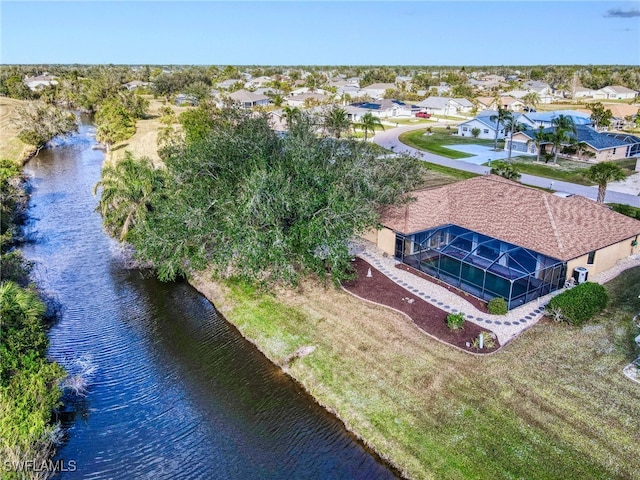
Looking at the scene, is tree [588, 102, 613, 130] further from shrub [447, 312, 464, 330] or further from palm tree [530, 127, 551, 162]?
shrub [447, 312, 464, 330]

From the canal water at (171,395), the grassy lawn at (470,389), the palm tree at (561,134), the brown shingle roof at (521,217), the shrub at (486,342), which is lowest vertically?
the canal water at (171,395)

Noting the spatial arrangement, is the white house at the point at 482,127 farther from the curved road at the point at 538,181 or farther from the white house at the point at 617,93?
the white house at the point at 617,93

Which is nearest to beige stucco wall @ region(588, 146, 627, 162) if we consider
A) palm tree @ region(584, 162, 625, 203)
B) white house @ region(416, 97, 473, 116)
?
palm tree @ region(584, 162, 625, 203)

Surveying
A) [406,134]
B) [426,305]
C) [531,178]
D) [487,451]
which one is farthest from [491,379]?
[406,134]

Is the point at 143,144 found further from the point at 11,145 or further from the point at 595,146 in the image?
the point at 595,146

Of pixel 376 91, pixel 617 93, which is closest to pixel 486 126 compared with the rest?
pixel 376 91

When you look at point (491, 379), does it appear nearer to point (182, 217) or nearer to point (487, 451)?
point (487, 451)

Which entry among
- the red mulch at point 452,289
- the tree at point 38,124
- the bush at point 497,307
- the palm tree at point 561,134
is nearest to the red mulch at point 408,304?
the bush at point 497,307
